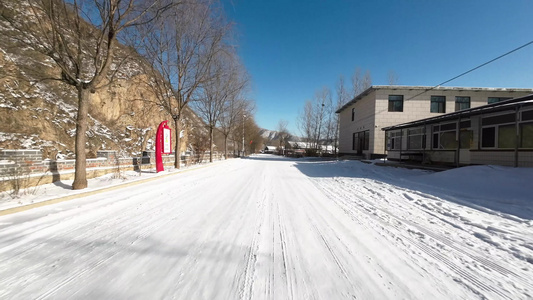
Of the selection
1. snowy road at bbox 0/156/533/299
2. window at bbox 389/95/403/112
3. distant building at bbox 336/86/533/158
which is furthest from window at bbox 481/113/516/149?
window at bbox 389/95/403/112

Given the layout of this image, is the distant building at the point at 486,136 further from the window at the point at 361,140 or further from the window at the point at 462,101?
the window at the point at 462,101

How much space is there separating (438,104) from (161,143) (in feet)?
90.9

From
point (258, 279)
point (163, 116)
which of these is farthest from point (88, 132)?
point (258, 279)

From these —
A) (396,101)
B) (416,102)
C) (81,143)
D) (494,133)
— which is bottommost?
(81,143)

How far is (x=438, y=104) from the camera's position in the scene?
2214 centimetres

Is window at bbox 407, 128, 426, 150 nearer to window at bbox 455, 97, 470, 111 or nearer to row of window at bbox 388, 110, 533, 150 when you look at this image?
row of window at bbox 388, 110, 533, 150

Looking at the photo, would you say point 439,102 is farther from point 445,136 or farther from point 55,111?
point 55,111

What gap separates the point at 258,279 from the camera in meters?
2.21

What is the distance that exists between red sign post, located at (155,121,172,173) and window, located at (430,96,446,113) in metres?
26.6

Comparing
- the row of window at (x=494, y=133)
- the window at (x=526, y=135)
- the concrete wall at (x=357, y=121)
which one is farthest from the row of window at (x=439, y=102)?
the window at (x=526, y=135)

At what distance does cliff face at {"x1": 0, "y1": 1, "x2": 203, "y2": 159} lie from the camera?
12.0 metres

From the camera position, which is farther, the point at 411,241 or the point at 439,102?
the point at 439,102

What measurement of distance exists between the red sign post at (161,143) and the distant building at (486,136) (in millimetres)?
15935

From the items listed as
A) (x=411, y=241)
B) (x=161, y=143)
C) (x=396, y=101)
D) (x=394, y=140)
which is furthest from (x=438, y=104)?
(x=161, y=143)
